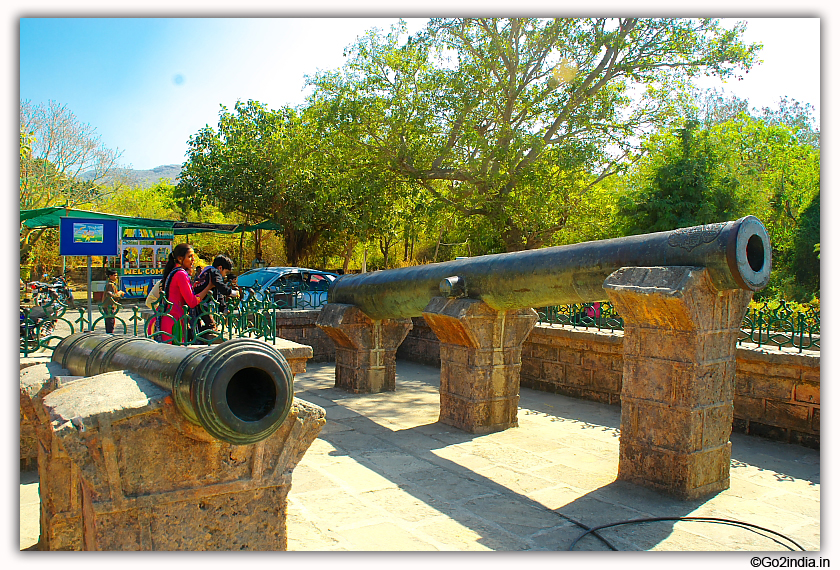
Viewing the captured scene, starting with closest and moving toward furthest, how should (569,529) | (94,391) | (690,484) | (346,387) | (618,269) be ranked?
(94,391) → (569,529) → (690,484) → (618,269) → (346,387)

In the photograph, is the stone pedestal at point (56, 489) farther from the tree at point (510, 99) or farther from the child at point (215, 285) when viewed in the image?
the tree at point (510, 99)

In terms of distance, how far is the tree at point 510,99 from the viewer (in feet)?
38.4

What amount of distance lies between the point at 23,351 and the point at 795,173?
14.4 m

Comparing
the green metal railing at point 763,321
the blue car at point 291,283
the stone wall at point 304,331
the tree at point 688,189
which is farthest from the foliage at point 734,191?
the stone wall at point 304,331

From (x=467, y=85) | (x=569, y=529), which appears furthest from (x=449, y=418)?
(x=467, y=85)

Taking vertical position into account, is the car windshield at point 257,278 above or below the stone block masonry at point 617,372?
above

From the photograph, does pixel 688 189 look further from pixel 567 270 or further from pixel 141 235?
pixel 141 235

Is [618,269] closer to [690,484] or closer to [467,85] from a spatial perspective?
[690,484]

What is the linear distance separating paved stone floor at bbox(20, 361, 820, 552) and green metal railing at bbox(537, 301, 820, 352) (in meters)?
1.04

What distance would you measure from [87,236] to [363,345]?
133 inches

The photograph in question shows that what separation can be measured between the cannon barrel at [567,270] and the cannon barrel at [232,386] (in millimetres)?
2934

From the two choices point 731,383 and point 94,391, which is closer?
point 94,391

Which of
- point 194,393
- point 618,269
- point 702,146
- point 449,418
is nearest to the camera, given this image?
point 194,393

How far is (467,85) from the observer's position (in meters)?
12.2
